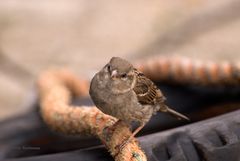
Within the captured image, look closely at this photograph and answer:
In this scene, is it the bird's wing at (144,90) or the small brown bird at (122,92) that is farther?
the bird's wing at (144,90)

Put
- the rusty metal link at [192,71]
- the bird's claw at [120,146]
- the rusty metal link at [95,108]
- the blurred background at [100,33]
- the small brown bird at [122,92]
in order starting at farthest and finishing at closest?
the blurred background at [100,33] → the rusty metal link at [192,71] → the small brown bird at [122,92] → the rusty metal link at [95,108] → the bird's claw at [120,146]

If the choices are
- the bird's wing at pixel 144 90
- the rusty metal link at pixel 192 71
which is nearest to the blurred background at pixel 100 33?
the rusty metal link at pixel 192 71

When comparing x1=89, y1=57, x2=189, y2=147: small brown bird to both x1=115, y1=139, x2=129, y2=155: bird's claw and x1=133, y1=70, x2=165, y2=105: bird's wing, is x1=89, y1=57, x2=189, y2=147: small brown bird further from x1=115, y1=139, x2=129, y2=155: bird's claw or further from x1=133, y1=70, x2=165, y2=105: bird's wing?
x1=115, y1=139, x2=129, y2=155: bird's claw

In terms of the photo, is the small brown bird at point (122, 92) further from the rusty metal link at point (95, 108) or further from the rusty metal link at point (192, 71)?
the rusty metal link at point (192, 71)

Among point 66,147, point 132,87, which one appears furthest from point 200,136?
point 66,147

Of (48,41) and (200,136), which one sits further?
(48,41)

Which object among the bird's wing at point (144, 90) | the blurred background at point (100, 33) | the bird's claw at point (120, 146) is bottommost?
the blurred background at point (100, 33)

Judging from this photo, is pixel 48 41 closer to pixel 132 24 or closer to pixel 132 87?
pixel 132 24

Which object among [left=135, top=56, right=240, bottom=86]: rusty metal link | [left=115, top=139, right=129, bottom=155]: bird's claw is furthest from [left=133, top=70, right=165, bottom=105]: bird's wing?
[left=135, top=56, right=240, bottom=86]: rusty metal link
